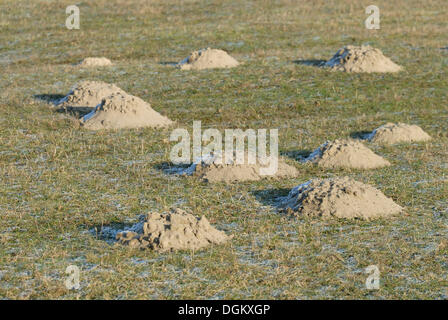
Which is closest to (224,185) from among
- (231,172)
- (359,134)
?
(231,172)

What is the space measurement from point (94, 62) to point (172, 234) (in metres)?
20.8

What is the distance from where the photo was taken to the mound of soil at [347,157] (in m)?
16.4

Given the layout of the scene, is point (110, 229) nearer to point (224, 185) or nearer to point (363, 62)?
point (224, 185)

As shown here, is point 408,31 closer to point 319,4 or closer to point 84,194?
point 319,4

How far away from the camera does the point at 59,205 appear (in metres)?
13.7

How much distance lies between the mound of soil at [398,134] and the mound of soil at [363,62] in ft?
28.8

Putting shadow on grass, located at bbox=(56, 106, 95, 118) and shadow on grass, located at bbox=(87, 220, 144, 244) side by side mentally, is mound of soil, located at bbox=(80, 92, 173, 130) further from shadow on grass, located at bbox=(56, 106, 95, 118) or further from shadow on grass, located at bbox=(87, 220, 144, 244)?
shadow on grass, located at bbox=(87, 220, 144, 244)

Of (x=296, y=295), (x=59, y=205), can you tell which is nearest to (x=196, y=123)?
(x=59, y=205)

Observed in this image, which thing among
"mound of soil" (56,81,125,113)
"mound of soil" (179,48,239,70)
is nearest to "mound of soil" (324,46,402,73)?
"mound of soil" (179,48,239,70)

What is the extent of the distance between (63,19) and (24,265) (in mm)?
33002

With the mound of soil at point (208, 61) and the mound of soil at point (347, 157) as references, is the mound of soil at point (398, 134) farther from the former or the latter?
the mound of soil at point (208, 61)

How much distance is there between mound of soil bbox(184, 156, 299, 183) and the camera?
15.3 metres

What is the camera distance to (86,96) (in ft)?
77.8

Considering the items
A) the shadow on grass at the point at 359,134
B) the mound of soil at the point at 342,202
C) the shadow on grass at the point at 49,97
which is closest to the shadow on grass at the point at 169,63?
the shadow on grass at the point at 49,97
